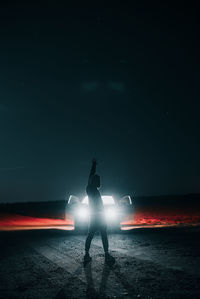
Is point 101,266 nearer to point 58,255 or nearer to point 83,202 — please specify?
point 58,255

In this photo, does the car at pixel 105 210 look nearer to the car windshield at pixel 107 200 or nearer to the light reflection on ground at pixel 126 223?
the car windshield at pixel 107 200

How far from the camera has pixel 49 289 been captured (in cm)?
522

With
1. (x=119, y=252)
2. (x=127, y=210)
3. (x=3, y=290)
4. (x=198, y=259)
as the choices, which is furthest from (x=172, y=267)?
(x=127, y=210)

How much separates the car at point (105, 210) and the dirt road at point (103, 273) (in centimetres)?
403

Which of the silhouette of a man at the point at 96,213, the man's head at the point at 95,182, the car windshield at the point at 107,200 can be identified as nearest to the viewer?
the silhouette of a man at the point at 96,213

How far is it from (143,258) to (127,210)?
21.1 ft

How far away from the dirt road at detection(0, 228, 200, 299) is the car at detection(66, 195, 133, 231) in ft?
13.2

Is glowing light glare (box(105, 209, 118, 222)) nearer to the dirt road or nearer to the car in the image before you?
the car

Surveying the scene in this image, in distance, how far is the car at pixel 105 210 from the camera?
45.7ft

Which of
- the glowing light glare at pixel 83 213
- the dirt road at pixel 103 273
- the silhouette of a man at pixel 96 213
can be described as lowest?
the dirt road at pixel 103 273

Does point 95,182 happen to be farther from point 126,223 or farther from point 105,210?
point 126,223

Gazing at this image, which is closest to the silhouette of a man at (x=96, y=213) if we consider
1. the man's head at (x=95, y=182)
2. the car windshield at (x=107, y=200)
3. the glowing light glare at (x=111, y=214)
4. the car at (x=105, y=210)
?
the man's head at (x=95, y=182)

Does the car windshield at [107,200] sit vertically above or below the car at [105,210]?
above

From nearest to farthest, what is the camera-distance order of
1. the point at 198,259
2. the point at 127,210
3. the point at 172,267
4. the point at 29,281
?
1. the point at 29,281
2. the point at 172,267
3. the point at 198,259
4. the point at 127,210
